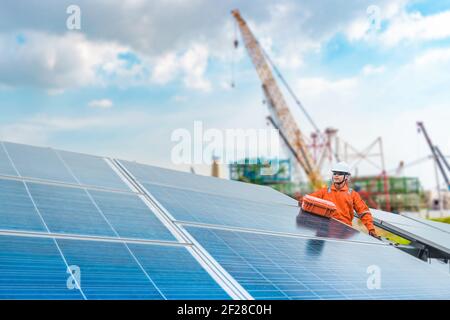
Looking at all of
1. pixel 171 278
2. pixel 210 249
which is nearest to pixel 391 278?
pixel 210 249

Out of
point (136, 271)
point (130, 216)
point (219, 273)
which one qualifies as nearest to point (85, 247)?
point (136, 271)

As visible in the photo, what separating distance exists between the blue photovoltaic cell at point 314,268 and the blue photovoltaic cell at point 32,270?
1704mm

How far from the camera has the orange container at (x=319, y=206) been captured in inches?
372

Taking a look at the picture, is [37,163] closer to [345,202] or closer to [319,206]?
[319,206]

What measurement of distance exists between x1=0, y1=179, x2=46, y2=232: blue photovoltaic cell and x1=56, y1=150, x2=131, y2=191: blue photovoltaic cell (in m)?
1.52

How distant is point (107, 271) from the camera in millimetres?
4301

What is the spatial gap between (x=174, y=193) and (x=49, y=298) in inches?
201

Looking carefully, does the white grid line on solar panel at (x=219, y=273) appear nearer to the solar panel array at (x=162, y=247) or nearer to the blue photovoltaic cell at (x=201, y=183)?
the solar panel array at (x=162, y=247)

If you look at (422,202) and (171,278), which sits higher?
(171,278)

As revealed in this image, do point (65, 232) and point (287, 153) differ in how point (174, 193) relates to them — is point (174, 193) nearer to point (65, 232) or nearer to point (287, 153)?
point (65, 232)

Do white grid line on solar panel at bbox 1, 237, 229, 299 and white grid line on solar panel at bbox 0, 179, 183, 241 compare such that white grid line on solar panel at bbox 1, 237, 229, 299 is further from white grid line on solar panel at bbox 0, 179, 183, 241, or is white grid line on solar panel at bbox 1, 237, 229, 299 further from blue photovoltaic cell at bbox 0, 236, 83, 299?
white grid line on solar panel at bbox 0, 179, 183, 241

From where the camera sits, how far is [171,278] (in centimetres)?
442

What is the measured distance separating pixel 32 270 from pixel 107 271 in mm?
637

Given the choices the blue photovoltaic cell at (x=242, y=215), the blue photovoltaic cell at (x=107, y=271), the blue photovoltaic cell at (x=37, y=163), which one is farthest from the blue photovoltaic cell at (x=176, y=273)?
the blue photovoltaic cell at (x=37, y=163)
